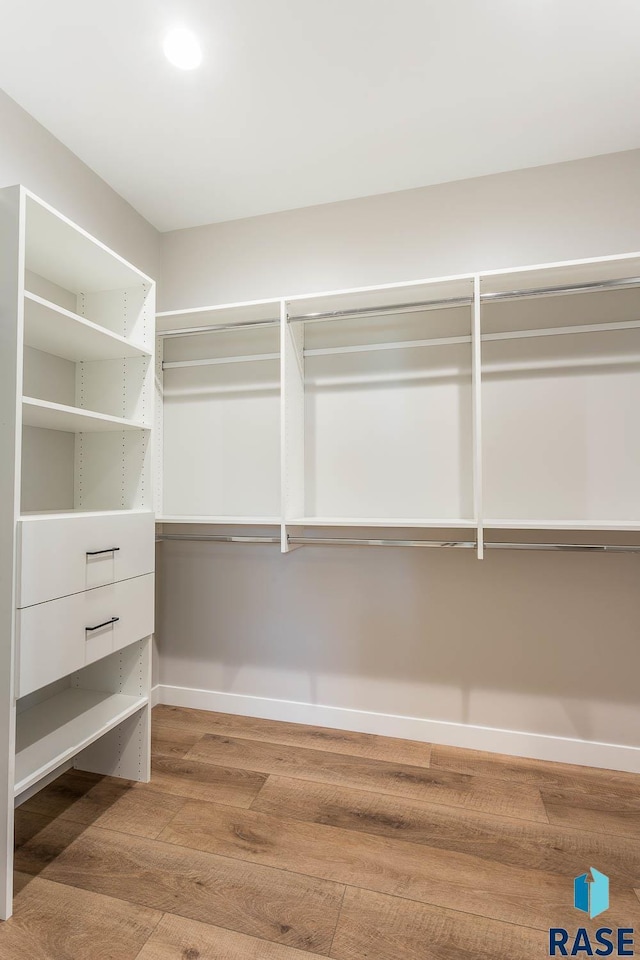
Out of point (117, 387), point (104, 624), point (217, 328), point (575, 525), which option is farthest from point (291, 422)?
point (575, 525)

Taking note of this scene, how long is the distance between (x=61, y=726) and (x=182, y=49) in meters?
2.40

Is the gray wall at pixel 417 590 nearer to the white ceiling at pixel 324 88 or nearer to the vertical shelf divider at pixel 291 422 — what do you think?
the white ceiling at pixel 324 88

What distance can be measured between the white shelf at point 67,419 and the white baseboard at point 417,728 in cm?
154

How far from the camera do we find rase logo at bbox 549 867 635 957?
4.11ft

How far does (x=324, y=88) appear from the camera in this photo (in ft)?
5.96

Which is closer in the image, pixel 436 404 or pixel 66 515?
pixel 66 515

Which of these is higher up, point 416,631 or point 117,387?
point 117,387

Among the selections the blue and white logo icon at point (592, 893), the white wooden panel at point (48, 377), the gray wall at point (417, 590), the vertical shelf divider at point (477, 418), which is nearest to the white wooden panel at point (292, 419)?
the gray wall at point (417, 590)

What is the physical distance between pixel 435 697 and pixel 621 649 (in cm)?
85

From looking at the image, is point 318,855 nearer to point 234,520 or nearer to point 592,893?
point 592,893

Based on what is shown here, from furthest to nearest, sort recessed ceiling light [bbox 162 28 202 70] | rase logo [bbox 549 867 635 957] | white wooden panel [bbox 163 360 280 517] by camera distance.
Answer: white wooden panel [bbox 163 360 280 517] → recessed ceiling light [bbox 162 28 202 70] → rase logo [bbox 549 867 635 957]

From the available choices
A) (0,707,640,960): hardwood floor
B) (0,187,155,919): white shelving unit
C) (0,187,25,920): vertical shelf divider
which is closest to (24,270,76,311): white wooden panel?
(0,187,155,919): white shelving unit

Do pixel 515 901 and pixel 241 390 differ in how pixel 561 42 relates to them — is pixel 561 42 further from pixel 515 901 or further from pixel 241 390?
pixel 515 901

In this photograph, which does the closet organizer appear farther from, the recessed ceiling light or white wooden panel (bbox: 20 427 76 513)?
the recessed ceiling light
